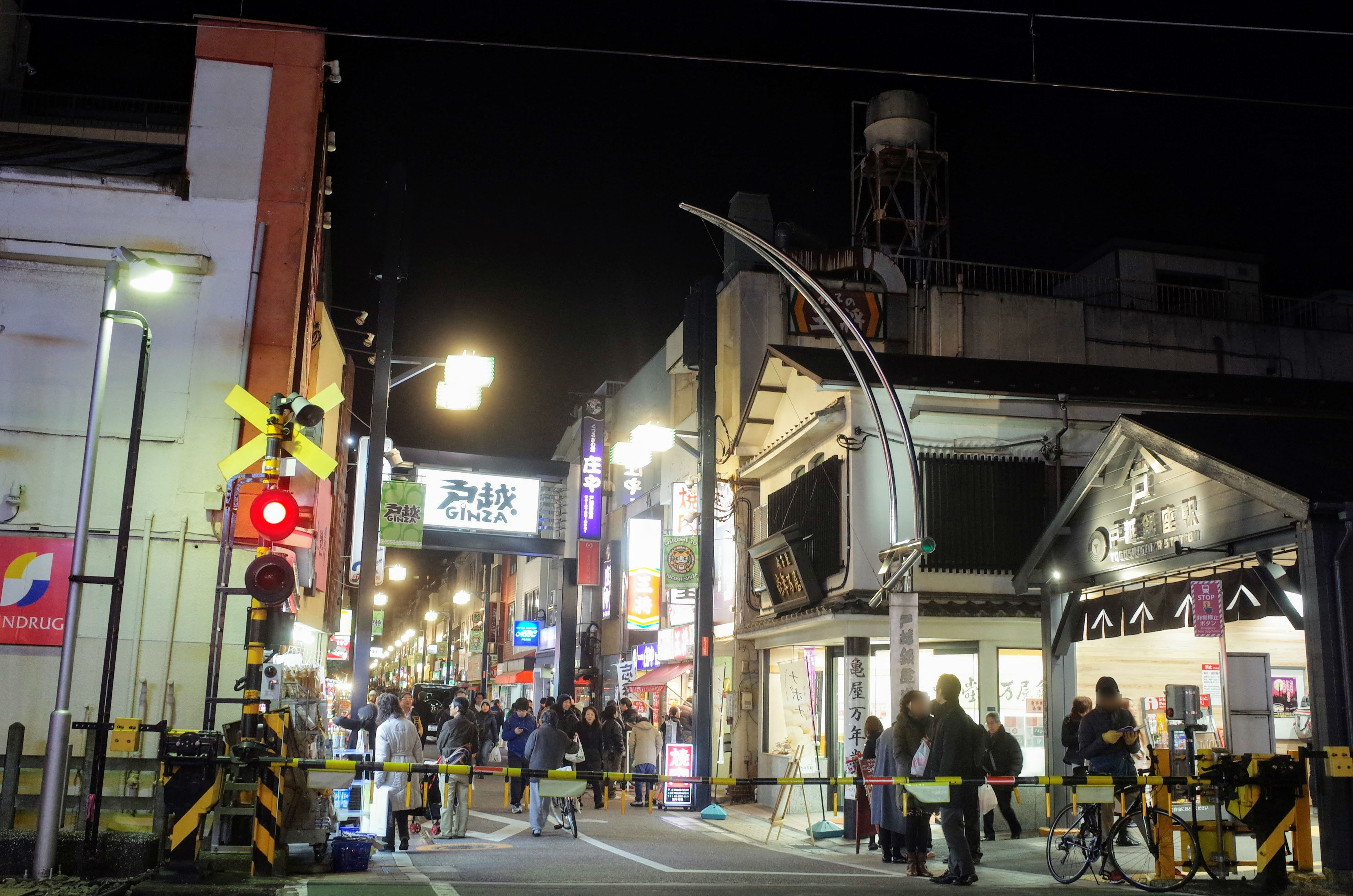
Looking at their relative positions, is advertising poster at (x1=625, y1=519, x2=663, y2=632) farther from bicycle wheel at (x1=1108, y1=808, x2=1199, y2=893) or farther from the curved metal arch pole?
bicycle wheel at (x1=1108, y1=808, x2=1199, y2=893)

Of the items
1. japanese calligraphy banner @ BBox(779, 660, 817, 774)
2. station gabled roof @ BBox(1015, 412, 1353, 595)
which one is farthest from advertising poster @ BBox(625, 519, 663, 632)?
station gabled roof @ BBox(1015, 412, 1353, 595)

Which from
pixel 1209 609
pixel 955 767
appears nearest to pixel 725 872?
pixel 955 767

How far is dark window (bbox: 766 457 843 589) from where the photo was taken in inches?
803

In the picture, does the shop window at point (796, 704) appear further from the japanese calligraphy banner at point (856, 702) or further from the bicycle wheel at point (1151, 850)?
the bicycle wheel at point (1151, 850)

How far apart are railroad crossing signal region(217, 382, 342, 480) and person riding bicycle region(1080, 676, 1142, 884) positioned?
29.1ft

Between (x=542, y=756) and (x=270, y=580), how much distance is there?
6.78m

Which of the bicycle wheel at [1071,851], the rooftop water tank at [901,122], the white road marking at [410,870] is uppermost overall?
the rooftop water tank at [901,122]

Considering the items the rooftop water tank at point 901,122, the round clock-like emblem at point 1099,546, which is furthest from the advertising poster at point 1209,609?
the rooftop water tank at point 901,122

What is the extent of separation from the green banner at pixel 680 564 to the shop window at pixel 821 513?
10.7 ft

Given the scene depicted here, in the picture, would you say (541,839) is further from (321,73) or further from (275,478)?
(321,73)

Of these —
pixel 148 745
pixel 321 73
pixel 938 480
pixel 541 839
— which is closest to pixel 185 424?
pixel 148 745

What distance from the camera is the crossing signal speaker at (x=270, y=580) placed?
10953 mm

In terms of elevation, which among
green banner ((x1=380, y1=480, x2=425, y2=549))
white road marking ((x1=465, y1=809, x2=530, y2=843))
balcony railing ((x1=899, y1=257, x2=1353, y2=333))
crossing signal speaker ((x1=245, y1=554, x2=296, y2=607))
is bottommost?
white road marking ((x1=465, y1=809, x2=530, y2=843))

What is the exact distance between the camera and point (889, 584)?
15562 mm
